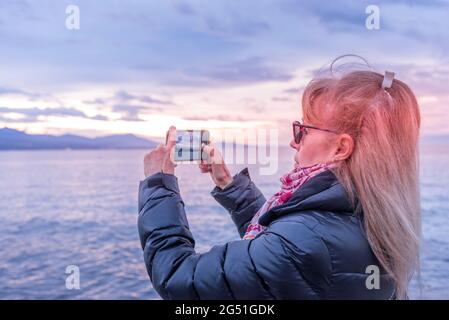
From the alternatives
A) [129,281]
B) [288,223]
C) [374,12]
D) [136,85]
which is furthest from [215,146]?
[136,85]

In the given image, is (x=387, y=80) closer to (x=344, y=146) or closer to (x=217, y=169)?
(x=344, y=146)

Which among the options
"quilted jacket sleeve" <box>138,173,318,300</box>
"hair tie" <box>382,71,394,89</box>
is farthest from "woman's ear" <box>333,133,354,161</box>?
"quilted jacket sleeve" <box>138,173,318,300</box>

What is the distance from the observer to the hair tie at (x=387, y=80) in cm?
138

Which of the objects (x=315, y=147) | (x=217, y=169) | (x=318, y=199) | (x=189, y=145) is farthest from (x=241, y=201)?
(x=318, y=199)

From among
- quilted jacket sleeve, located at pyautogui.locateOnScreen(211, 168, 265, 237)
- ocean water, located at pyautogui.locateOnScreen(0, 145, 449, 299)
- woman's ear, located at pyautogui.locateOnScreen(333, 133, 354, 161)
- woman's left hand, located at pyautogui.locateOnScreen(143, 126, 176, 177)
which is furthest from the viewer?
ocean water, located at pyautogui.locateOnScreen(0, 145, 449, 299)

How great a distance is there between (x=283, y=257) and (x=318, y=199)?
165mm

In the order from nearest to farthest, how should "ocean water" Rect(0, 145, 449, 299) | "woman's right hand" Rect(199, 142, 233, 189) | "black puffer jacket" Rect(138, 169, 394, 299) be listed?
1. "black puffer jacket" Rect(138, 169, 394, 299)
2. "woman's right hand" Rect(199, 142, 233, 189)
3. "ocean water" Rect(0, 145, 449, 299)

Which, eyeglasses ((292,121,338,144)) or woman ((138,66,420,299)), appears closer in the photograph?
woman ((138,66,420,299))

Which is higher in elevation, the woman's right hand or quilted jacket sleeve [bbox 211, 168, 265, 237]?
the woman's right hand

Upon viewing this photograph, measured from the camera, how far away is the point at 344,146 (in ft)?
4.51

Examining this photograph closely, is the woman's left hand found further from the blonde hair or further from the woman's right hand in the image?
the blonde hair

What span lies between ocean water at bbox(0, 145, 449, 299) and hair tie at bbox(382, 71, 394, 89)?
24.3 ft

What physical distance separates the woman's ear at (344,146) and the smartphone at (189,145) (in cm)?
44

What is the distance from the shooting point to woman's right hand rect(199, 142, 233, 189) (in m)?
1.78
